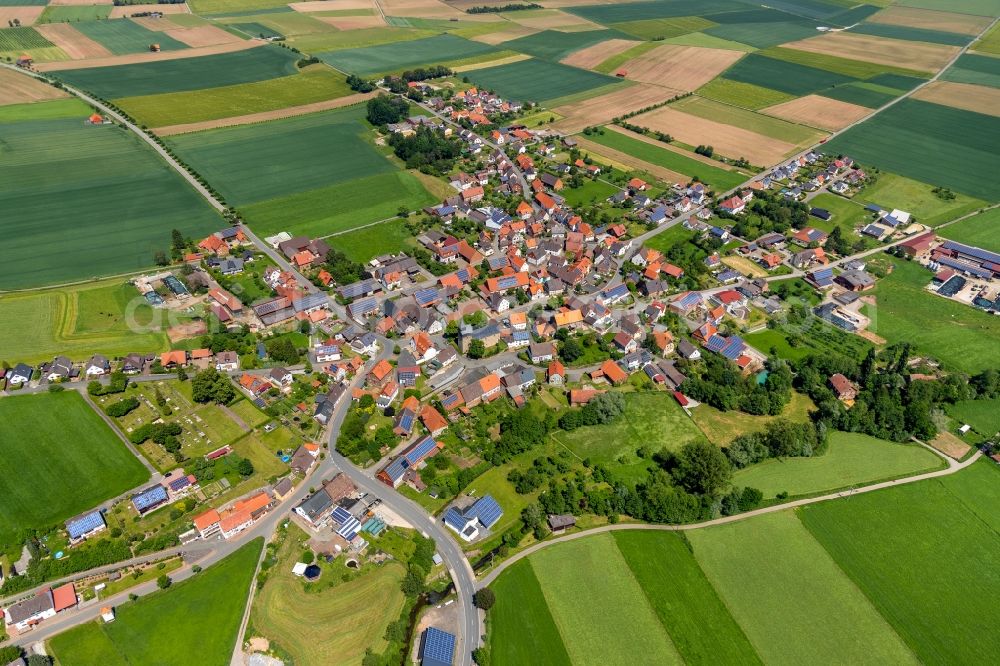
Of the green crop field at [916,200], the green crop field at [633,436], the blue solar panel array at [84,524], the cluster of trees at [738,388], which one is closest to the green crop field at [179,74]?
the blue solar panel array at [84,524]

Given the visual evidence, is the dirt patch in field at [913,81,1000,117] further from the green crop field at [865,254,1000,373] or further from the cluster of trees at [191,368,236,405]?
the cluster of trees at [191,368,236,405]

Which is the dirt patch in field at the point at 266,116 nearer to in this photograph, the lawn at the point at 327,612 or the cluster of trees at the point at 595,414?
the cluster of trees at the point at 595,414

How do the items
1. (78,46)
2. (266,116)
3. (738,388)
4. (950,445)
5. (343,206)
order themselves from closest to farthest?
(950,445) < (738,388) < (343,206) < (266,116) < (78,46)

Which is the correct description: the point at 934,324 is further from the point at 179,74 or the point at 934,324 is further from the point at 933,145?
the point at 179,74

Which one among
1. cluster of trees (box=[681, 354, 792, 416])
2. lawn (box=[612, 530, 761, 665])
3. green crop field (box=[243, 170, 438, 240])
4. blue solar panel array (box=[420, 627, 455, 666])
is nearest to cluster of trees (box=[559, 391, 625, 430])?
cluster of trees (box=[681, 354, 792, 416])

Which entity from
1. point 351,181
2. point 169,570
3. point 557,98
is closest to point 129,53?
point 351,181

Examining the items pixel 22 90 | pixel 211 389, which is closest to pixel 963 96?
pixel 211 389

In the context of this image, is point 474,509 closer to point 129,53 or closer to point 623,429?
point 623,429
